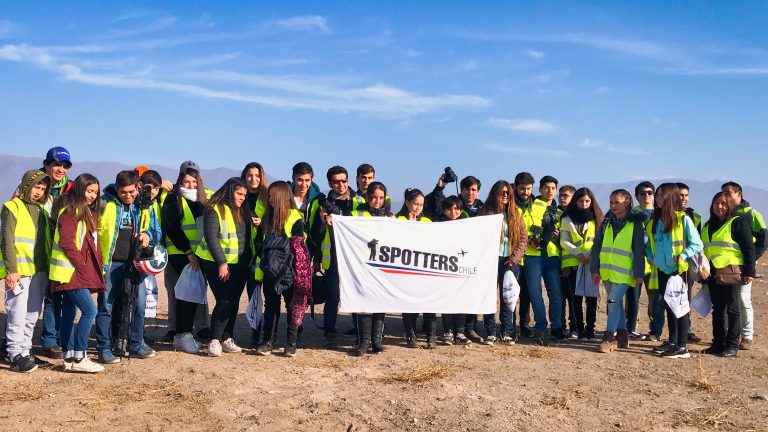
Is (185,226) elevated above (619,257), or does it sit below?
above

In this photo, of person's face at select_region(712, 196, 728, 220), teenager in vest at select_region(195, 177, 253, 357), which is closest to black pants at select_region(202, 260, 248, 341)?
teenager in vest at select_region(195, 177, 253, 357)

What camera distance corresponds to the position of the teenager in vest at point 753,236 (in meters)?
8.23

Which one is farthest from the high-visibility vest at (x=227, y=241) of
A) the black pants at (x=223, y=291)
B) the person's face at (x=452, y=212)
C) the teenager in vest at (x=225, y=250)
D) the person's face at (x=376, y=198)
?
the person's face at (x=452, y=212)

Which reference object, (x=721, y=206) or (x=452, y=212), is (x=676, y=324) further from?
(x=452, y=212)

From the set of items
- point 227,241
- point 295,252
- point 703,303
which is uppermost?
point 227,241

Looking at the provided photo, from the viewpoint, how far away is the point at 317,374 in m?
6.77

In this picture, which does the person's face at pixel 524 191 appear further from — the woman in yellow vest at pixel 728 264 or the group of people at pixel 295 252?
the woman in yellow vest at pixel 728 264

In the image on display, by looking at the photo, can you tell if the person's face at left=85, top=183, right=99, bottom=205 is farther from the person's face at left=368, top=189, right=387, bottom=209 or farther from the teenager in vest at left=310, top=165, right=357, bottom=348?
the person's face at left=368, top=189, right=387, bottom=209

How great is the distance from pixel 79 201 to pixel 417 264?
380 cm

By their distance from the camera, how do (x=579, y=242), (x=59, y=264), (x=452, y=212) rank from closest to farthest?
(x=59, y=264)
(x=452, y=212)
(x=579, y=242)

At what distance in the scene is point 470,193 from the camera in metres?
8.73

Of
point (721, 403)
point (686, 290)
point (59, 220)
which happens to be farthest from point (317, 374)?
point (686, 290)

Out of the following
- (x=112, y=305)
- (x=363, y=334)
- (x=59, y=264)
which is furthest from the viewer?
(x=363, y=334)

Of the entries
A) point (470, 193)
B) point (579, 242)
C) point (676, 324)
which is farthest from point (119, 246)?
point (676, 324)
